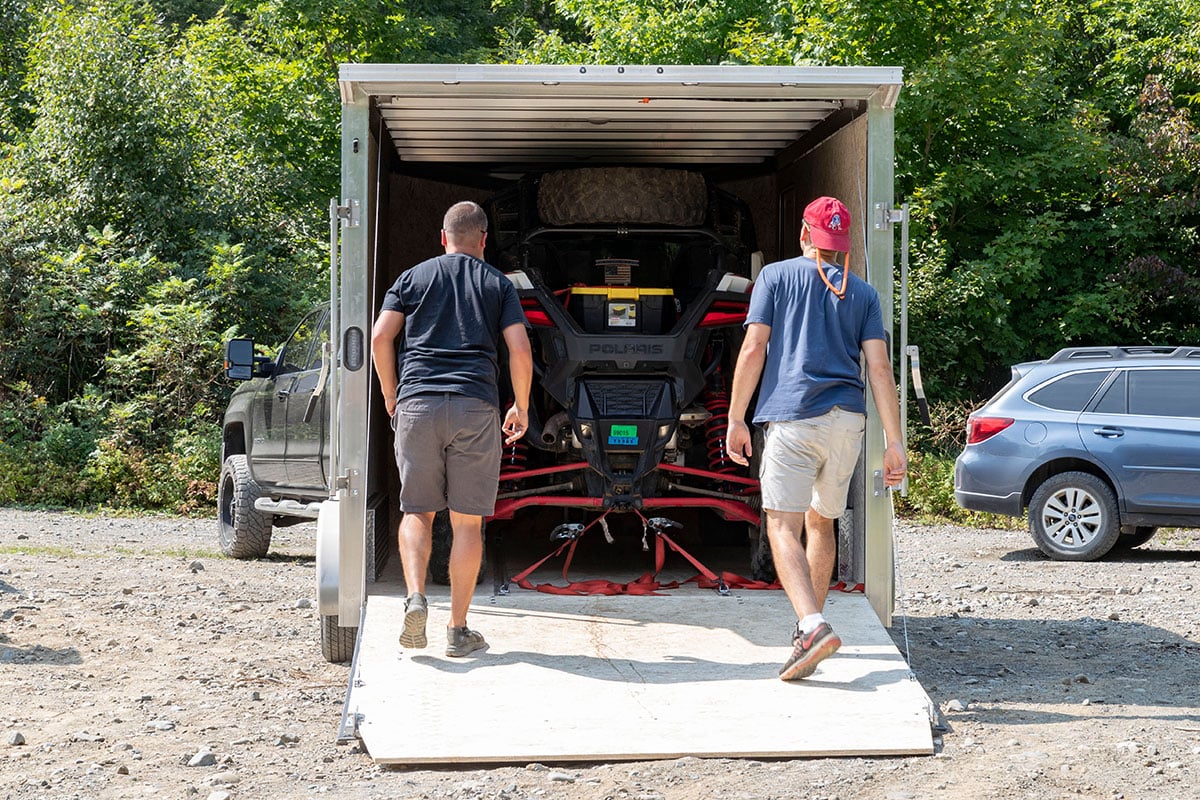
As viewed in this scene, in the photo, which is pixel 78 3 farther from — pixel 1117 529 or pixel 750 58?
pixel 1117 529

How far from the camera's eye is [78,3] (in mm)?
25375

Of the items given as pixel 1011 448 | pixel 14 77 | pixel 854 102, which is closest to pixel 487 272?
pixel 854 102

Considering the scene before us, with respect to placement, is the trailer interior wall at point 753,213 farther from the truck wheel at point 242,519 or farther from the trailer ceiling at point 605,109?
the truck wheel at point 242,519

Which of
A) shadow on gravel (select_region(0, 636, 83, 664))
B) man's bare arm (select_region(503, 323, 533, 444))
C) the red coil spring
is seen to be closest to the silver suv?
the red coil spring

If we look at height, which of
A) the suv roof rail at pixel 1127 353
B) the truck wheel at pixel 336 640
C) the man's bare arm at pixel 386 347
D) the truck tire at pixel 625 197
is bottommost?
the truck wheel at pixel 336 640

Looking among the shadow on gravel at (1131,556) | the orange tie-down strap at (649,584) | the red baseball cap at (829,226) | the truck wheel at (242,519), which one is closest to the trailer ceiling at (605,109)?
the red baseball cap at (829,226)

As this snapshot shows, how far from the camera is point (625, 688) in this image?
225 inches

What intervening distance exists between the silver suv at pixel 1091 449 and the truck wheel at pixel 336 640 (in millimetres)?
7129

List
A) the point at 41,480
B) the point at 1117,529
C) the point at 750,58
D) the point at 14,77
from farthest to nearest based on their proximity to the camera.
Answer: the point at 14,77 → the point at 750,58 → the point at 41,480 → the point at 1117,529

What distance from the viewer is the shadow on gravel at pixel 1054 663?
6.39 m

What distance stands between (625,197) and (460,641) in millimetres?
3267

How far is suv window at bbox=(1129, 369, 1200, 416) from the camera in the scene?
473 inches

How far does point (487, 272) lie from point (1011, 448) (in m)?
7.43

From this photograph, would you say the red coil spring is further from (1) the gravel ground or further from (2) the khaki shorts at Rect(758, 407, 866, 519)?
(2) the khaki shorts at Rect(758, 407, 866, 519)
